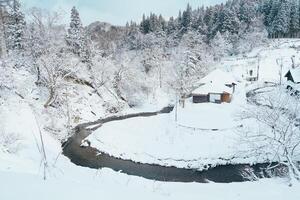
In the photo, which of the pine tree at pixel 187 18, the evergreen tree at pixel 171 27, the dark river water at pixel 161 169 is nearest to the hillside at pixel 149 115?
the dark river water at pixel 161 169

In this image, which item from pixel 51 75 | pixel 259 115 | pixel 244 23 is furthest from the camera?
pixel 244 23

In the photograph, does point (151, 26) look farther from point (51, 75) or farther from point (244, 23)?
point (51, 75)

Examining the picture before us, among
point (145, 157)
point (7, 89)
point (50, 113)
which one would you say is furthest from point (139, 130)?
point (7, 89)

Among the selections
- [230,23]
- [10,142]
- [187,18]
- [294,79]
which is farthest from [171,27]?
[10,142]

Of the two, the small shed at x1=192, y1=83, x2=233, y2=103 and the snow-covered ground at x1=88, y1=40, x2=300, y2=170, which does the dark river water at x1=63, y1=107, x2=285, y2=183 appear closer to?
the snow-covered ground at x1=88, y1=40, x2=300, y2=170

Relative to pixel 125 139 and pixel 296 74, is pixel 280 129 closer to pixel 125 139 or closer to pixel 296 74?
pixel 125 139

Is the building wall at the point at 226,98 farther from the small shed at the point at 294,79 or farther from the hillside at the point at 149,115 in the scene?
the small shed at the point at 294,79
